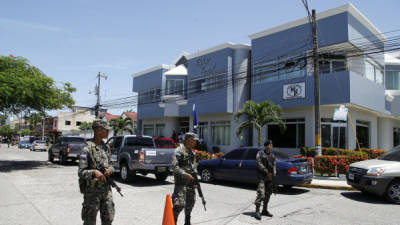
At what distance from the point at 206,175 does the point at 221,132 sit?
11.9 metres

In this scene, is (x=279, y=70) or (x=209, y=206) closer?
(x=209, y=206)

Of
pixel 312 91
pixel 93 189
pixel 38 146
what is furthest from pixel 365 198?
pixel 38 146

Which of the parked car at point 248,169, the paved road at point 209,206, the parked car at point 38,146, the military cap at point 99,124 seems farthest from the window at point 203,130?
the parked car at point 38,146

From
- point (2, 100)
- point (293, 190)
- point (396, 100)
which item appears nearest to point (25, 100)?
point (2, 100)

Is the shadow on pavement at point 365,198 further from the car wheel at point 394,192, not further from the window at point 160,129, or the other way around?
the window at point 160,129

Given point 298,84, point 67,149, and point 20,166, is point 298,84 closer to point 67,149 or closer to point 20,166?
point 67,149

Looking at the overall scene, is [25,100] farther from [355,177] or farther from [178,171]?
[355,177]

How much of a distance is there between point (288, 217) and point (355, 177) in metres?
3.61

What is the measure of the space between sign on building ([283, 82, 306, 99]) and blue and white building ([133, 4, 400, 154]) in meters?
0.06

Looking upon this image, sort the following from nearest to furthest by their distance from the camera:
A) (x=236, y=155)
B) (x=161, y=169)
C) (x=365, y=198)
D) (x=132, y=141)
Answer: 1. (x=365, y=198)
2. (x=161, y=169)
3. (x=236, y=155)
4. (x=132, y=141)

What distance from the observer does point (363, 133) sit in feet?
66.2

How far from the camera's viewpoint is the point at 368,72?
1992 cm

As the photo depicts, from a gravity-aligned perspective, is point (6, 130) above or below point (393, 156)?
below

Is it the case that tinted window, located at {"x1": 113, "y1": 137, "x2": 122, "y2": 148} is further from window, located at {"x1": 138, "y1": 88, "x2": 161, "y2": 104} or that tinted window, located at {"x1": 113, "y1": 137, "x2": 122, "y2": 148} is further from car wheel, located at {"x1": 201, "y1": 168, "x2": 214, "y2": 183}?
window, located at {"x1": 138, "y1": 88, "x2": 161, "y2": 104}
